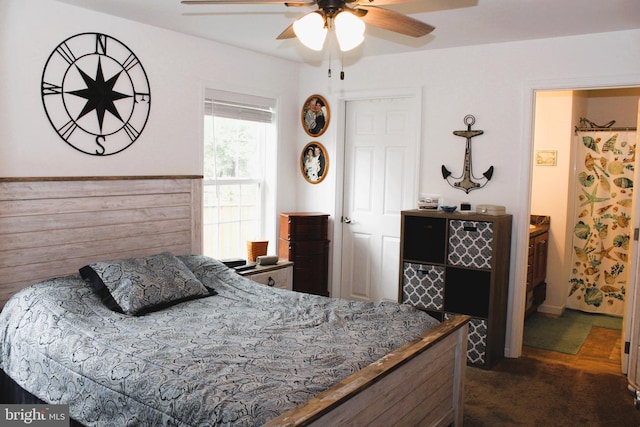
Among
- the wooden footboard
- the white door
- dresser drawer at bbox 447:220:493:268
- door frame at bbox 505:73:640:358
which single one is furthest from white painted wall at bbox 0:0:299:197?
the wooden footboard

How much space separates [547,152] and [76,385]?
4.72m

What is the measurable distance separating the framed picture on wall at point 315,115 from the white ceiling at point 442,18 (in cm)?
91

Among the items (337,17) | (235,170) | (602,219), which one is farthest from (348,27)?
(602,219)

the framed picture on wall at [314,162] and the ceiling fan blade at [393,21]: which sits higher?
the ceiling fan blade at [393,21]

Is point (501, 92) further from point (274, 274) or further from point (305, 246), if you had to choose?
point (274, 274)

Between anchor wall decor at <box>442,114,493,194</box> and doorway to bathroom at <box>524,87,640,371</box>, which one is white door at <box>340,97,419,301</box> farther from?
doorway to bathroom at <box>524,87,640,371</box>

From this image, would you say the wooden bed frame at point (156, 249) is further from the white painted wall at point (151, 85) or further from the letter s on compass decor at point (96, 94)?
the letter s on compass decor at point (96, 94)

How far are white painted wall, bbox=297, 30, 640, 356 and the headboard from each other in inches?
77.4

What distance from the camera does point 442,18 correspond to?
348cm

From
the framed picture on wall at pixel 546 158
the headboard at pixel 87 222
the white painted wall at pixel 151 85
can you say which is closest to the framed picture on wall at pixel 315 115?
the white painted wall at pixel 151 85

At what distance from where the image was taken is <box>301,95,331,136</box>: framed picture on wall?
5.09 metres

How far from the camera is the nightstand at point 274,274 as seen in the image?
4.20 meters

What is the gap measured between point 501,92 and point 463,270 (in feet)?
4.60

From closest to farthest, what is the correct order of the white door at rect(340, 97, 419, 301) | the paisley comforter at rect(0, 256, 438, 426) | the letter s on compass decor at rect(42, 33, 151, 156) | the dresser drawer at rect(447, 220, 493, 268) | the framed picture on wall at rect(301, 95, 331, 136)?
the paisley comforter at rect(0, 256, 438, 426) < the letter s on compass decor at rect(42, 33, 151, 156) < the dresser drawer at rect(447, 220, 493, 268) < the white door at rect(340, 97, 419, 301) < the framed picture on wall at rect(301, 95, 331, 136)
